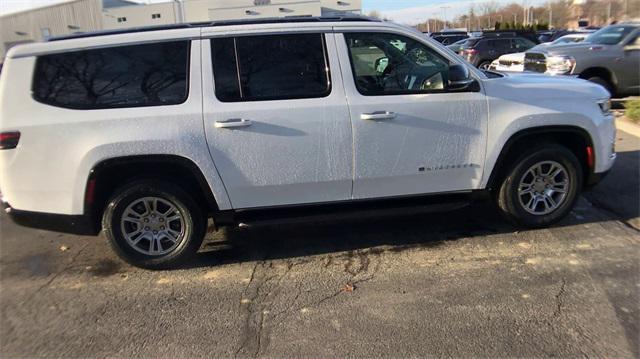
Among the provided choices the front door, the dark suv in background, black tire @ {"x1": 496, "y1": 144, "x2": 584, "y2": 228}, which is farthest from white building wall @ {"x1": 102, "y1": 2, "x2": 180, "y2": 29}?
black tire @ {"x1": 496, "y1": 144, "x2": 584, "y2": 228}

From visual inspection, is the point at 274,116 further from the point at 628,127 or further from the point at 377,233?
the point at 628,127

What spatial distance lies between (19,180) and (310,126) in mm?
2254

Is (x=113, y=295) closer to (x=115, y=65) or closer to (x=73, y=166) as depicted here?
(x=73, y=166)

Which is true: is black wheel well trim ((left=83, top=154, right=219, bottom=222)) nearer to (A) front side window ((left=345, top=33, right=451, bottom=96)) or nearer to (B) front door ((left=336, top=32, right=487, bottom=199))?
(B) front door ((left=336, top=32, right=487, bottom=199))

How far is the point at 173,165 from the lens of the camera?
403 cm

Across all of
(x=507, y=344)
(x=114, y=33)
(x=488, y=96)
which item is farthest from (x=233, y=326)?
(x=488, y=96)

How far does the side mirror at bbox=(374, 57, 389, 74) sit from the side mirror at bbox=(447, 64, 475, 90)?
1.75 ft

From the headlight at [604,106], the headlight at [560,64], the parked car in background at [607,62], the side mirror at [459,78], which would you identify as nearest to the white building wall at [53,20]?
the headlight at [560,64]

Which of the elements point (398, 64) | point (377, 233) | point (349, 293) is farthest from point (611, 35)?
point (349, 293)

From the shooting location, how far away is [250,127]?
3971mm

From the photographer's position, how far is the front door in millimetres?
4152

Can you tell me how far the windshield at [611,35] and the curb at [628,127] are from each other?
8.41 ft

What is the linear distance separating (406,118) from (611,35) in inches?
357

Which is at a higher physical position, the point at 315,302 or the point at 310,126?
the point at 310,126
